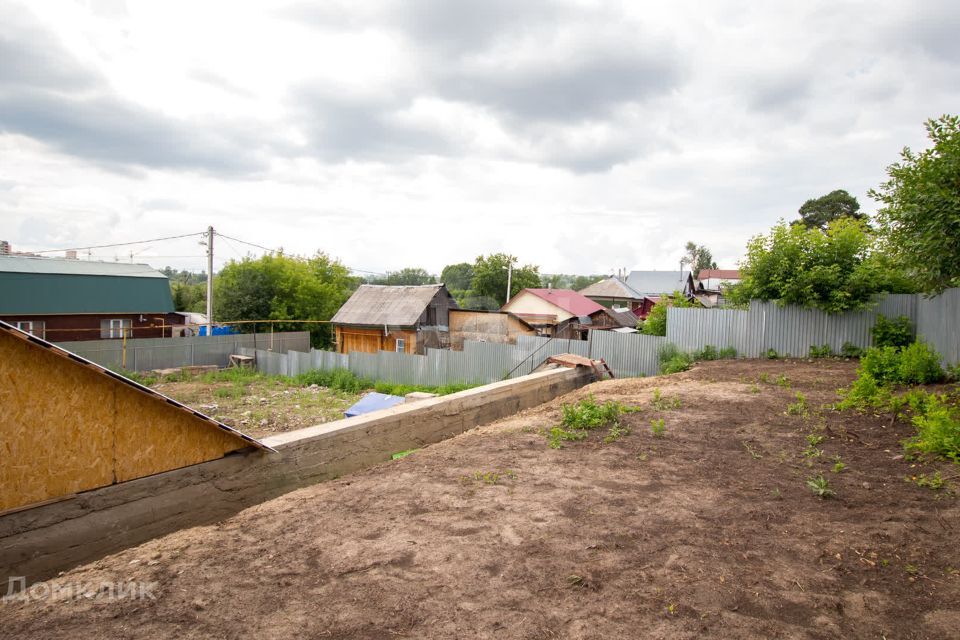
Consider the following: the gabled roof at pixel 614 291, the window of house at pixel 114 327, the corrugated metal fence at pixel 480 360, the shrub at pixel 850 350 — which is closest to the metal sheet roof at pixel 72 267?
the window of house at pixel 114 327

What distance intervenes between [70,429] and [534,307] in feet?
96.8

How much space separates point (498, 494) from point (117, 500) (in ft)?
9.77

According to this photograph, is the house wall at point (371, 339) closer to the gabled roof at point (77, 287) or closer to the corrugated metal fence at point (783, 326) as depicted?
the gabled roof at point (77, 287)

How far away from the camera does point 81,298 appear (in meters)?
25.6

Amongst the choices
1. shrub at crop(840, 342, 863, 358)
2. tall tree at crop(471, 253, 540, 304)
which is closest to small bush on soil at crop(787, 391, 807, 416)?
shrub at crop(840, 342, 863, 358)

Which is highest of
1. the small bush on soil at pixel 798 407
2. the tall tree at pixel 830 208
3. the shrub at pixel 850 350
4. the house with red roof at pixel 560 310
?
the tall tree at pixel 830 208

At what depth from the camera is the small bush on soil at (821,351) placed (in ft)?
38.7

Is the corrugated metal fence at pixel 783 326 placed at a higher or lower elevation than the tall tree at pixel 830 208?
lower

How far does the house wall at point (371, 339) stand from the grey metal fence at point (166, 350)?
12.8 ft

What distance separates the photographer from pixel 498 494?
4184 millimetres

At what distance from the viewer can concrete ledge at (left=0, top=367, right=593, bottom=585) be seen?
143 inches

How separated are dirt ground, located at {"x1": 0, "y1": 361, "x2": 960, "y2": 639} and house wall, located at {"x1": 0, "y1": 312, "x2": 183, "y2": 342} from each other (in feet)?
73.9

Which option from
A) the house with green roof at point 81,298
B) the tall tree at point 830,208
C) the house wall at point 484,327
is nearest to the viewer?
the house with green roof at point 81,298

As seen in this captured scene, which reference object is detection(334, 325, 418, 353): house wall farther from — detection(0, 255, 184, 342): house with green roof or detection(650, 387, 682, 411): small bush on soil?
detection(650, 387, 682, 411): small bush on soil
